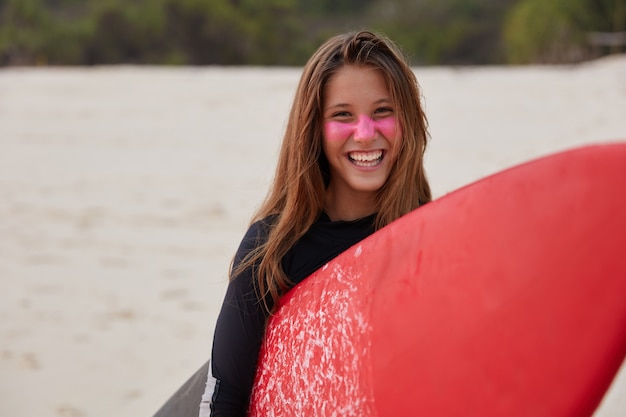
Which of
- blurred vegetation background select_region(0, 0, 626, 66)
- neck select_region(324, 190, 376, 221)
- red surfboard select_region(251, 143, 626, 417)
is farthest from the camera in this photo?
blurred vegetation background select_region(0, 0, 626, 66)

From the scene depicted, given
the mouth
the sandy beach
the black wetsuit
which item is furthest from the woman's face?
the sandy beach

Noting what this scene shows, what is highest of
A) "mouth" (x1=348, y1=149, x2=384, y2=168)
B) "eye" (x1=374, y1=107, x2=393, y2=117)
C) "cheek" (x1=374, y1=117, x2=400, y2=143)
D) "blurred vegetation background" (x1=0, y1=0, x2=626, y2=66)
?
"eye" (x1=374, y1=107, x2=393, y2=117)

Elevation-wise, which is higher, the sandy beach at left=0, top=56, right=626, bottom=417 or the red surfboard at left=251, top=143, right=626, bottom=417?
the red surfboard at left=251, top=143, right=626, bottom=417

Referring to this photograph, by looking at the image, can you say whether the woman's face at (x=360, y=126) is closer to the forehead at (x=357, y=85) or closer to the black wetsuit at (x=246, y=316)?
the forehead at (x=357, y=85)

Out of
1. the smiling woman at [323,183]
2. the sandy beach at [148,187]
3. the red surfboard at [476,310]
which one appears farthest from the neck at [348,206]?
the sandy beach at [148,187]

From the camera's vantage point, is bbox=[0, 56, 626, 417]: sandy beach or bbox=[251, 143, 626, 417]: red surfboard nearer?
bbox=[251, 143, 626, 417]: red surfboard

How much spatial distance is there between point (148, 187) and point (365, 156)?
4.83 m

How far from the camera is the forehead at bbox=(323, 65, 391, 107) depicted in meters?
1.57

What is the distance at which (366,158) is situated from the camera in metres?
1.60

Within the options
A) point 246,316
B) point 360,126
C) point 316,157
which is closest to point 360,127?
point 360,126

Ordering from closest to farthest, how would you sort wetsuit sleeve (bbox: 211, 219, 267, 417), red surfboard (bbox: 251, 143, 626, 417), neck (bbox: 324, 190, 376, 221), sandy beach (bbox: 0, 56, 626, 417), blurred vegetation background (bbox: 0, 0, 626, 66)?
red surfboard (bbox: 251, 143, 626, 417) < wetsuit sleeve (bbox: 211, 219, 267, 417) < neck (bbox: 324, 190, 376, 221) < sandy beach (bbox: 0, 56, 626, 417) < blurred vegetation background (bbox: 0, 0, 626, 66)

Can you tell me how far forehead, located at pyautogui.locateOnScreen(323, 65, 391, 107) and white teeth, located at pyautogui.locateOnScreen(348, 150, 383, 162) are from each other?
0.33ft

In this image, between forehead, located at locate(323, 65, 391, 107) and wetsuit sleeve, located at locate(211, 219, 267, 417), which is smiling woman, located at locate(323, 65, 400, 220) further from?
wetsuit sleeve, located at locate(211, 219, 267, 417)

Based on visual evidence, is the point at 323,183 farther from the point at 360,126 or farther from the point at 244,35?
the point at 244,35
